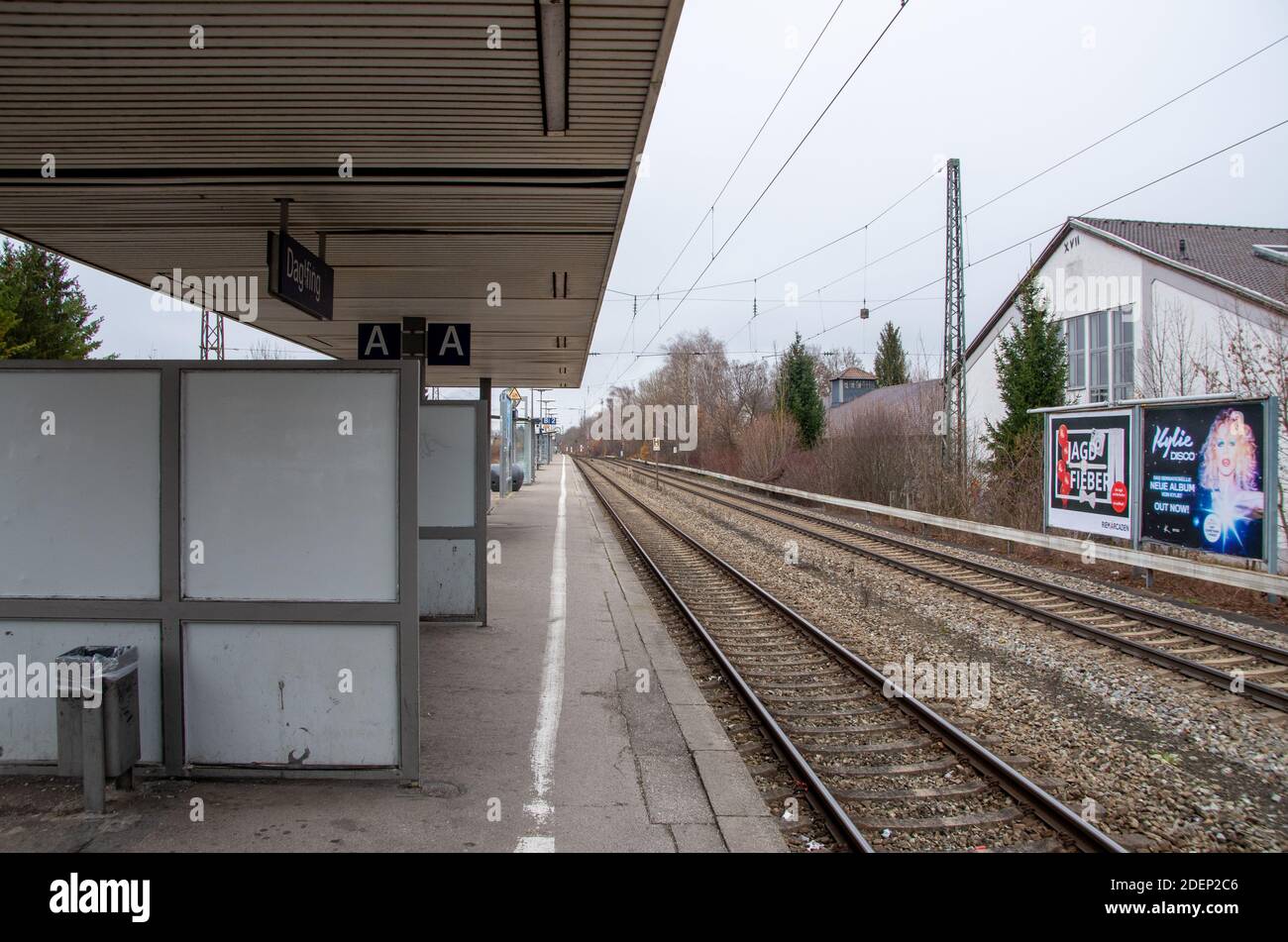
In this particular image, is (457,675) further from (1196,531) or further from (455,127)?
(1196,531)

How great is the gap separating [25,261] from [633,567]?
1418 inches

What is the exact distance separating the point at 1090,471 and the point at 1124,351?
50.2ft

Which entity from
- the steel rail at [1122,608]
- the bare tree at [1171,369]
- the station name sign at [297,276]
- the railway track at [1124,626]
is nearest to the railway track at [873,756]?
the railway track at [1124,626]

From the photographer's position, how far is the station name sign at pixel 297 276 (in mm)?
6703

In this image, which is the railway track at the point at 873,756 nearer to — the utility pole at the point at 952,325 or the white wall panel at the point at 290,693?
the white wall panel at the point at 290,693

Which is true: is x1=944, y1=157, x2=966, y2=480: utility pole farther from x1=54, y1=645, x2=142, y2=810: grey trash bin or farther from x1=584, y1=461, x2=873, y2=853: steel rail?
x1=54, y1=645, x2=142, y2=810: grey trash bin

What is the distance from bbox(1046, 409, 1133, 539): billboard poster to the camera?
44.3 feet

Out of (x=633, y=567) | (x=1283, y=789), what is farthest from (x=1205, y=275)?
(x=1283, y=789)

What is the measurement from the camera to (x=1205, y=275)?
2261cm

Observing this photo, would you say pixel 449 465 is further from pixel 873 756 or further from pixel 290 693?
pixel 873 756

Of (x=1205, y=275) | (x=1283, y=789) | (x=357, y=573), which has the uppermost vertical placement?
(x=1205, y=275)

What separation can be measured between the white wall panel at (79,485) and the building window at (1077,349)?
2961cm

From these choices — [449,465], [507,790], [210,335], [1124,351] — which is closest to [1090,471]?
[449,465]

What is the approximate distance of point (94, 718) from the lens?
14.4ft
